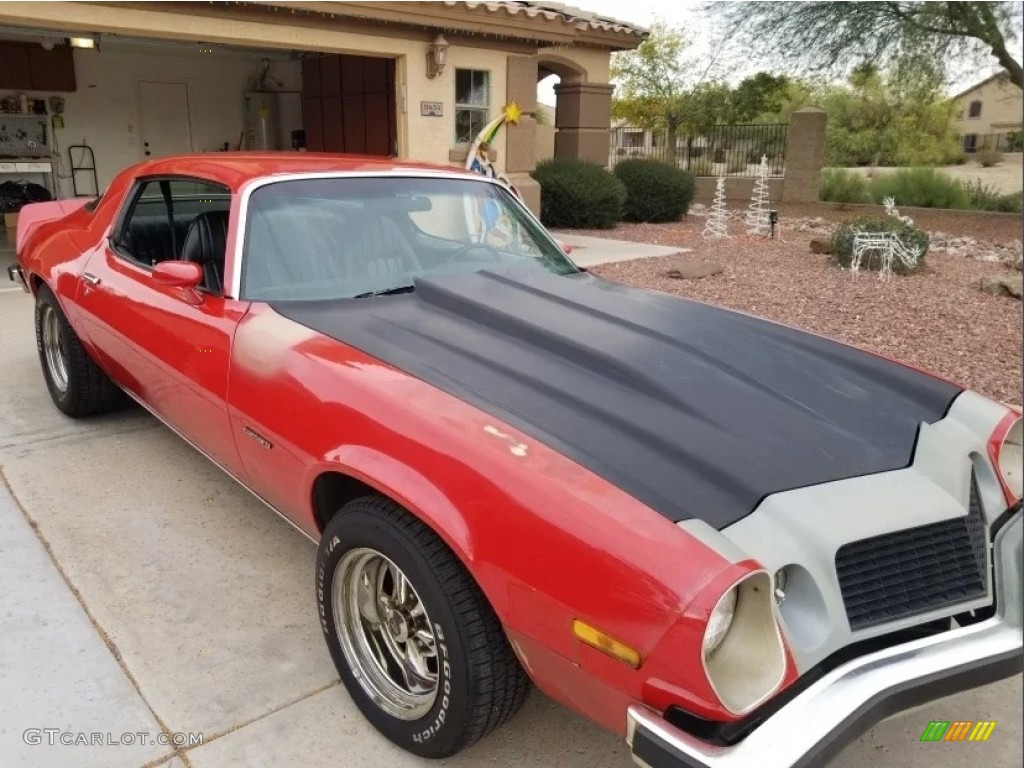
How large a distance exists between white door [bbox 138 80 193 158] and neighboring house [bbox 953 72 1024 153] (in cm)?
1443

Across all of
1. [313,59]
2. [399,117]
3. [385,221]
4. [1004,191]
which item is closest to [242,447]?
[385,221]

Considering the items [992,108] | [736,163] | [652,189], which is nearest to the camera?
[652,189]

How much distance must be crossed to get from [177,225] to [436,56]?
702 cm

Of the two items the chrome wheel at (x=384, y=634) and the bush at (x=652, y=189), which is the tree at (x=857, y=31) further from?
the chrome wheel at (x=384, y=634)

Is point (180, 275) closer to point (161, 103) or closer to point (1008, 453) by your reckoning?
point (1008, 453)

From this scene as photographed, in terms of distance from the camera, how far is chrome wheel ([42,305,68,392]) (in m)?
4.63

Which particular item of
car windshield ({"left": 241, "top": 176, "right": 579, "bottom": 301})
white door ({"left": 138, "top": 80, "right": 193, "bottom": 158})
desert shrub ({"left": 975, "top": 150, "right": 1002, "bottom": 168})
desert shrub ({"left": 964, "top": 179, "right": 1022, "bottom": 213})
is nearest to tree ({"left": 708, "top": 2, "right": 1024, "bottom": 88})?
desert shrub ({"left": 964, "top": 179, "right": 1022, "bottom": 213})

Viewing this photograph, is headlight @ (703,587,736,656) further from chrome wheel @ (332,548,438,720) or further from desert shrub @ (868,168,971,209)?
desert shrub @ (868,168,971,209)

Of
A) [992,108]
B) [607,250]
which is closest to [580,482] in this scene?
[607,250]

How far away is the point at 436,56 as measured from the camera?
1054 cm

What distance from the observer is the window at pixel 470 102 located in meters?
11.4

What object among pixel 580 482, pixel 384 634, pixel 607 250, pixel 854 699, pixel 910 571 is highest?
pixel 580 482

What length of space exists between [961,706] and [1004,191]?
57.6 feet

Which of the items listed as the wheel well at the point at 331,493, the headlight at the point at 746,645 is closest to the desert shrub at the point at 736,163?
the wheel well at the point at 331,493
